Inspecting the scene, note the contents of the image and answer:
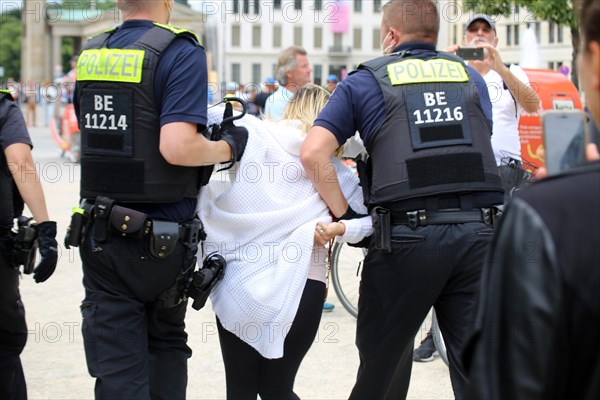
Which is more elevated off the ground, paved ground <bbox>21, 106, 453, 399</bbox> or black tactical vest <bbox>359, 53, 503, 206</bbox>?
black tactical vest <bbox>359, 53, 503, 206</bbox>

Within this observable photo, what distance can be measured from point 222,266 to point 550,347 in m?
2.45

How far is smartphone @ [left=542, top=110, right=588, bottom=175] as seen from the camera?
162cm

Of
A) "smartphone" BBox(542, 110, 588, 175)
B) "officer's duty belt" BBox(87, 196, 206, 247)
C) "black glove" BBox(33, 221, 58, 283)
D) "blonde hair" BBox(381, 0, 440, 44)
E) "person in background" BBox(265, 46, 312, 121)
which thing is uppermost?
"person in background" BBox(265, 46, 312, 121)

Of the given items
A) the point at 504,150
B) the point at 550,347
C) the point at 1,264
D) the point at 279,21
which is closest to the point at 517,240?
the point at 550,347

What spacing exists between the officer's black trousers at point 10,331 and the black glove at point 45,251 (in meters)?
0.12

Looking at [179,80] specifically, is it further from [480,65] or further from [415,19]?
[480,65]

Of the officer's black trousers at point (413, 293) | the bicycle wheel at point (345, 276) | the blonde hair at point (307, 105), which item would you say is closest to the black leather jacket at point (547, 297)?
the officer's black trousers at point (413, 293)

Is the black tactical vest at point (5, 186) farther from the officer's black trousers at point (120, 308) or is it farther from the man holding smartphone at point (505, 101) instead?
the man holding smartphone at point (505, 101)

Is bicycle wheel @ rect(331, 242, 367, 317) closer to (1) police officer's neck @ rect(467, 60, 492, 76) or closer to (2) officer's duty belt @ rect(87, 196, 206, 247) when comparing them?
(1) police officer's neck @ rect(467, 60, 492, 76)

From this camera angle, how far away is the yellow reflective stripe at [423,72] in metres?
3.59

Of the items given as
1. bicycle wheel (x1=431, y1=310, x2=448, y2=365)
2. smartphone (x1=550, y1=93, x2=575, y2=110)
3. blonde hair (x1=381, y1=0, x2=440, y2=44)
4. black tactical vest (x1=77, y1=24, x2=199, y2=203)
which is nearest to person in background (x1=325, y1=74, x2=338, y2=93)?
blonde hair (x1=381, y1=0, x2=440, y2=44)

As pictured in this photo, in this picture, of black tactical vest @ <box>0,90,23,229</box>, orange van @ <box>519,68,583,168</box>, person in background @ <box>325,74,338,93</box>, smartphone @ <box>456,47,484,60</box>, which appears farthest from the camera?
orange van @ <box>519,68,583,168</box>

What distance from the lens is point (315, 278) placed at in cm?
380

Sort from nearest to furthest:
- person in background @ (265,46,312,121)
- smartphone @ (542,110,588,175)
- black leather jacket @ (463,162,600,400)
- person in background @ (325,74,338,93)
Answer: black leather jacket @ (463,162,600,400) < smartphone @ (542,110,588,175) < person in background @ (325,74,338,93) < person in background @ (265,46,312,121)
